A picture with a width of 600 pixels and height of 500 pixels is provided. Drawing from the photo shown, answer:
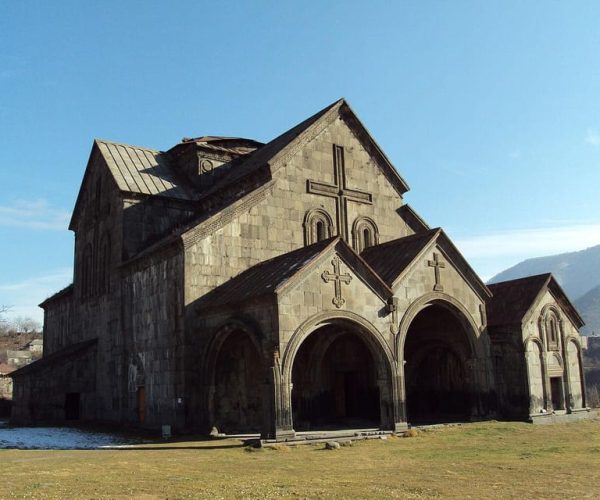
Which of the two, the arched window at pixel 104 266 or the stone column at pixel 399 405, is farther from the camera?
the arched window at pixel 104 266

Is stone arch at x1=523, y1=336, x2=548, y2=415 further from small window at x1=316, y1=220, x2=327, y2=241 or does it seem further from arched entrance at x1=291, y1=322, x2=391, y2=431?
small window at x1=316, y1=220, x2=327, y2=241

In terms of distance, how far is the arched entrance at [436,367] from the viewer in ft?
81.7

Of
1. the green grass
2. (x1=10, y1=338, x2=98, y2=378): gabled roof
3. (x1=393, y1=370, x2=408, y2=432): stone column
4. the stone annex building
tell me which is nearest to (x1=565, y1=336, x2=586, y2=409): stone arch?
the stone annex building

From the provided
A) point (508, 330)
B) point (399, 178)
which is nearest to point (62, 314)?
point (399, 178)

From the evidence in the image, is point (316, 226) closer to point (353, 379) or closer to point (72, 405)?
point (353, 379)

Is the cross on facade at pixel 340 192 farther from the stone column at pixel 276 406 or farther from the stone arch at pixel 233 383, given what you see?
the stone column at pixel 276 406

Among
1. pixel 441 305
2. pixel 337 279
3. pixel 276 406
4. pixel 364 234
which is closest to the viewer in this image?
pixel 276 406

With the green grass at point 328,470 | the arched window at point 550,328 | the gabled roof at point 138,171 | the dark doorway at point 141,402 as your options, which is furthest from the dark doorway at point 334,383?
the gabled roof at point 138,171

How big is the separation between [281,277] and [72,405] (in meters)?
15.3

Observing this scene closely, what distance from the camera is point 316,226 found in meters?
26.7

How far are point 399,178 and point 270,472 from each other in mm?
18964

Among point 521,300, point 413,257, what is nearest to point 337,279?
point 413,257

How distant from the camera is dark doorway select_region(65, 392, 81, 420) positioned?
96.3 feet

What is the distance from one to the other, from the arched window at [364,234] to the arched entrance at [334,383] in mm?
4144
